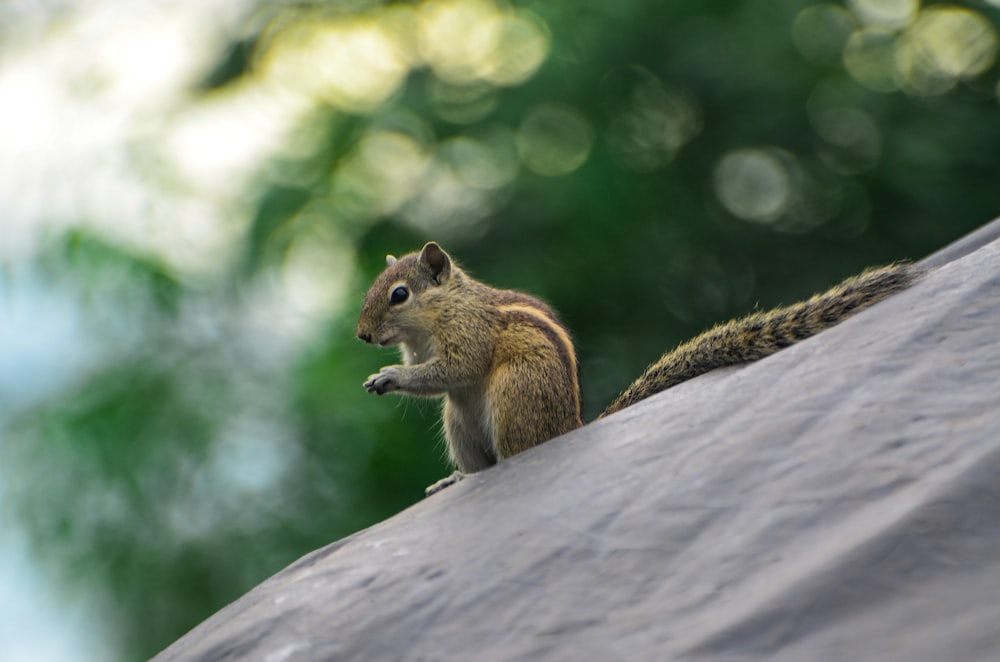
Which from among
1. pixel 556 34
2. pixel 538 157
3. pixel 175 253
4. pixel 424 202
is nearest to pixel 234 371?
pixel 175 253

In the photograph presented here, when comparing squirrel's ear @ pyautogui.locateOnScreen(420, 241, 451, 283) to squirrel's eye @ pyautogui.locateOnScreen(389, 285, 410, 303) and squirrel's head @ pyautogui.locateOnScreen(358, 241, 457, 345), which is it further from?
squirrel's eye @ pyautogui.locateOnScreen(389, 285, 410, 303)

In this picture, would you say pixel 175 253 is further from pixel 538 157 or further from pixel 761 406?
pixel 761 406

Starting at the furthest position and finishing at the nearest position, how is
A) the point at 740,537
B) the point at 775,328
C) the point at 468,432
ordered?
the point at 468,432
the point at 775,328
the point at 740,537

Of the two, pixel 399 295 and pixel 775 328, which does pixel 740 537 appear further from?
pixel 399 295

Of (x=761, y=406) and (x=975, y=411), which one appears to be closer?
(x=975, y=411)

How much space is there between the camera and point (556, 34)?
7777 millimetres

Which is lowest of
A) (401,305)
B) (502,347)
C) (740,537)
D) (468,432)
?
(740,537)

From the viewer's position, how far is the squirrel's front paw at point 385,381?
359 centimetres

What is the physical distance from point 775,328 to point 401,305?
49.3 inches

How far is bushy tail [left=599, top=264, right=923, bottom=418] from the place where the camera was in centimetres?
302

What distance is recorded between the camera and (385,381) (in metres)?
3.60

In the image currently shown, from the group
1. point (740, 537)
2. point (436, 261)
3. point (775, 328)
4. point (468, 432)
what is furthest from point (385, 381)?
point (740, 537)

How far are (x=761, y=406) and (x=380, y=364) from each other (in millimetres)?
5169

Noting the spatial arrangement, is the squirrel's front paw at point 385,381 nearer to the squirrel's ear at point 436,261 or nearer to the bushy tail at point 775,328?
the squirrel's ear at point 436,261
